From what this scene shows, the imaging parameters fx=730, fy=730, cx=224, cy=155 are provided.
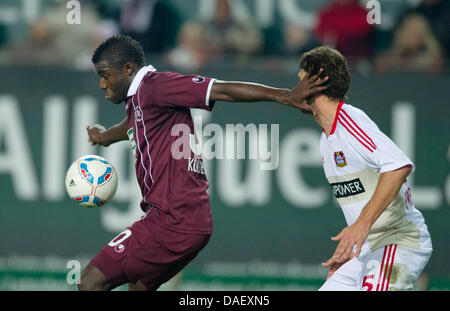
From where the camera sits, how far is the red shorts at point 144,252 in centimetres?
561

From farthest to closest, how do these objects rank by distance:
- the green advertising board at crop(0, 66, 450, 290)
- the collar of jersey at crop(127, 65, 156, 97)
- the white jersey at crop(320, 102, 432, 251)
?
1. the green advertising board at crop(0, 66, 450, 290)
2. the collar of jersey at crop(127, 65, 156, 97)
3. the white jersey at crop(320, 102, 432, 251)

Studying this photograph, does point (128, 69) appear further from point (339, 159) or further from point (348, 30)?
point (348, 30)

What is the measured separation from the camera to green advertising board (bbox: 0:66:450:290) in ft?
29.5

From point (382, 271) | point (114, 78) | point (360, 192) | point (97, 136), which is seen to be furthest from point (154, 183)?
point (382, 271)

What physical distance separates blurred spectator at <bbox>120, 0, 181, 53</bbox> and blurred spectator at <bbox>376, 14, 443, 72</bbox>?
294 centimetres

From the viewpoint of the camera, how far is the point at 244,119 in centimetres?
916

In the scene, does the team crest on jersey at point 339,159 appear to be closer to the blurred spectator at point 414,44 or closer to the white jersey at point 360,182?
the white jersey at point 360,182

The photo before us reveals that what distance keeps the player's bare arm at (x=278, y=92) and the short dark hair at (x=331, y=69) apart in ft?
0.24

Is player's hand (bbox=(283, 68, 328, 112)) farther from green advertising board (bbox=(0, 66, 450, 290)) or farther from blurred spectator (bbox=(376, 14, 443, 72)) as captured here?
blurred spectator (bbox=(376, 14, 443, 72))

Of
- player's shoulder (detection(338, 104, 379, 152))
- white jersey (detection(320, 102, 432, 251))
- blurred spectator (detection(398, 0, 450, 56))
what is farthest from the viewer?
blurred spectator (detection(398, 0, 450, 56))

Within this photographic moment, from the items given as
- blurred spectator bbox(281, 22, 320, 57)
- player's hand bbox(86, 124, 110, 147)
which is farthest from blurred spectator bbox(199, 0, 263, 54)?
player's hand bbox(86, 124, 110, 147)
